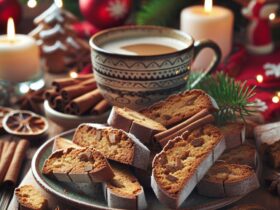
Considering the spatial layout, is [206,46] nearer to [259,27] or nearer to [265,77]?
[265,77]

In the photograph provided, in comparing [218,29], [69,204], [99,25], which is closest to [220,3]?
[218,29]

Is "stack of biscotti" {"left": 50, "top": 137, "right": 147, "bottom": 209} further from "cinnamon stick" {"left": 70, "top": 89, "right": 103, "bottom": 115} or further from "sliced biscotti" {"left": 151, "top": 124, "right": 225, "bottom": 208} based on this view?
"cinnamon stick" {"left": 70, "top": 89, "right": 103, "bottom": 115}

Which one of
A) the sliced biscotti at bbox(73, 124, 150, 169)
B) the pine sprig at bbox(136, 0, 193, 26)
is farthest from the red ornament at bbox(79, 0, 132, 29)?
the sliced biscotti at bbox(73, 124, 150, 169)

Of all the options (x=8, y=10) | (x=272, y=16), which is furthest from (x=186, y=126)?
(x=8, y=10)

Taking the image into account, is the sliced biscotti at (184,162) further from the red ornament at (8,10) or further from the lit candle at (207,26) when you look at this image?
the red ornament at (8,10)

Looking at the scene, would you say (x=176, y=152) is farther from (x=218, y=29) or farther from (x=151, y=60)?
(x=218, y=29)

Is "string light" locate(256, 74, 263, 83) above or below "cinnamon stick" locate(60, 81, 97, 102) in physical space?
below
